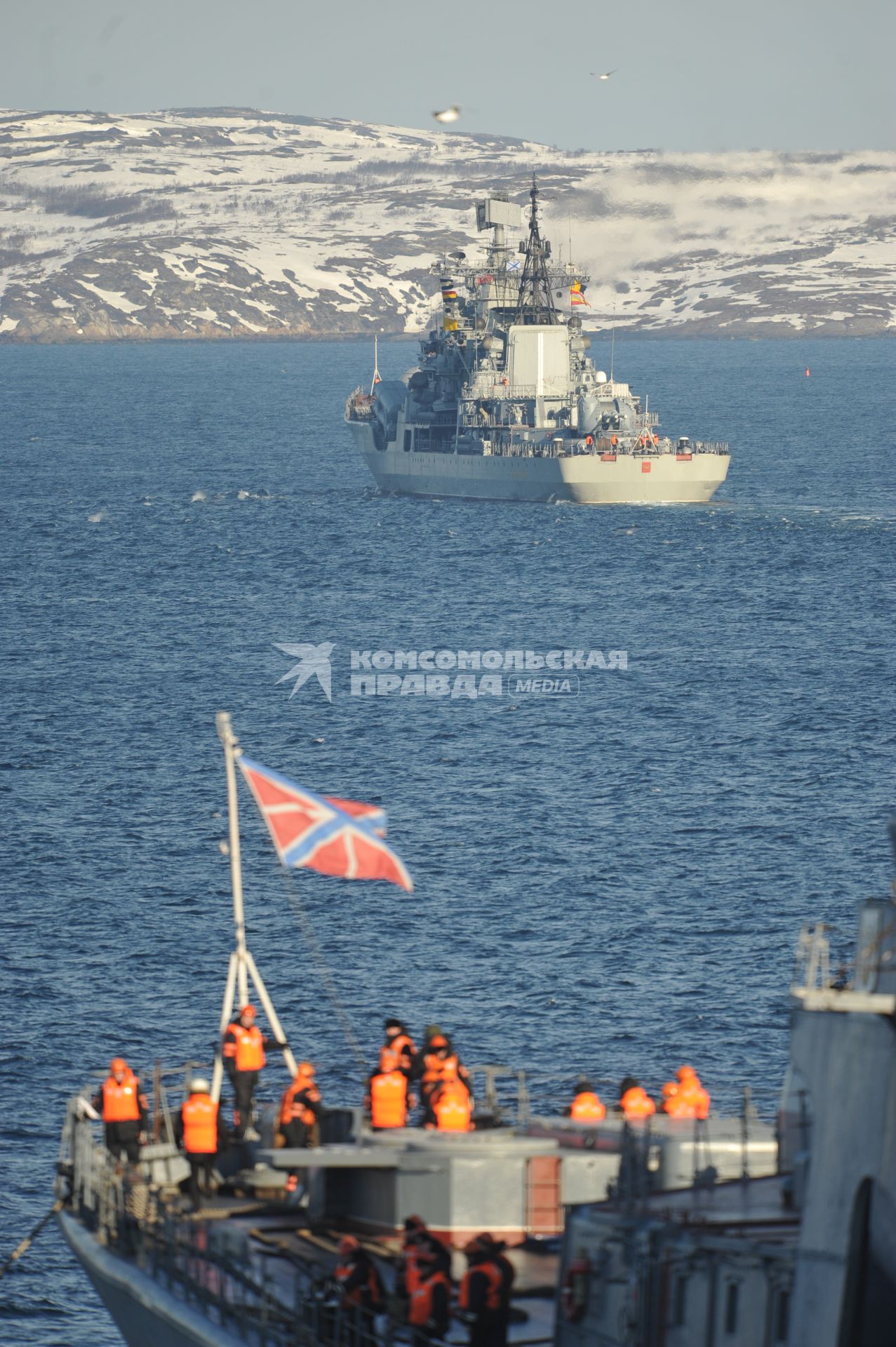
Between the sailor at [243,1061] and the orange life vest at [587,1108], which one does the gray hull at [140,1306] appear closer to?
the sailor at [243,1061]

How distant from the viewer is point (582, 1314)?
20.3m

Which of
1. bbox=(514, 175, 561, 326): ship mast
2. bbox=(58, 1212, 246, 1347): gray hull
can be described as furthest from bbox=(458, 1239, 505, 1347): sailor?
bbox=(514, 175, 561, 326): ship mast

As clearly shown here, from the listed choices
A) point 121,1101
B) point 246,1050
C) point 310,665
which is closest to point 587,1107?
point 246,1050

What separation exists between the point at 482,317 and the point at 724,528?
84.3ft

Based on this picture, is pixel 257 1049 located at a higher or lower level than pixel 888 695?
lower

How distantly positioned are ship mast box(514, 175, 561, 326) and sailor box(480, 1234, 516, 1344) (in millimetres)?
126820

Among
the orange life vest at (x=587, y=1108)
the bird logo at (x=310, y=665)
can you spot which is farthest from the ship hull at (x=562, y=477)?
the orange life vest at (x=587, y=1108)

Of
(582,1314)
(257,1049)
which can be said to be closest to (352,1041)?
(257,1049)

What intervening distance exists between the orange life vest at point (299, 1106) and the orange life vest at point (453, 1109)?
75.5 inches

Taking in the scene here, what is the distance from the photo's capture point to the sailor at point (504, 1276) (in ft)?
65.6

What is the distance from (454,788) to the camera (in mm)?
68750

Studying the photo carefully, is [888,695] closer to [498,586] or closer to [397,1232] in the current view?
[498,586]

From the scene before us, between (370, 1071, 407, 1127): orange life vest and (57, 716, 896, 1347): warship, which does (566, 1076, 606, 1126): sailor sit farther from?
(370, 1071, 407, 1127): orange life vest

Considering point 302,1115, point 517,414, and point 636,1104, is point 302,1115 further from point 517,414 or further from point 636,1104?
point 517,414
